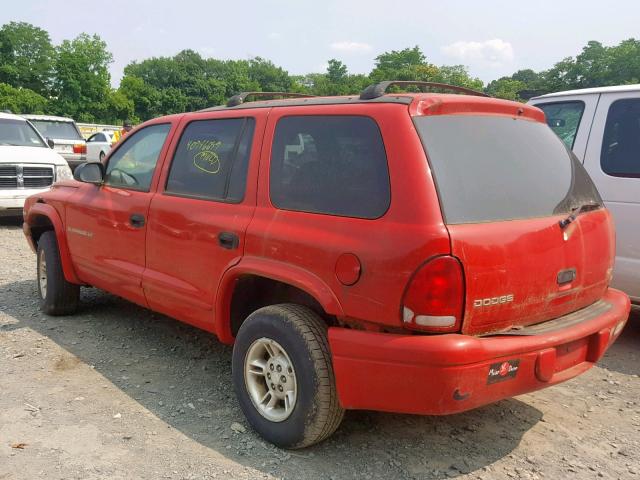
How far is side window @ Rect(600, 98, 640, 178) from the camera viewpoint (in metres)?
4.53

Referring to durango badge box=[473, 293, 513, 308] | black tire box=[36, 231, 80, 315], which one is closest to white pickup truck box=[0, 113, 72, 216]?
black tire box=[36, 231, 80, 315]

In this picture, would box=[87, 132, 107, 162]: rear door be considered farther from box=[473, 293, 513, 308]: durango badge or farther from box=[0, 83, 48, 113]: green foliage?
box=[0, 83, 48, 113]: green foliage

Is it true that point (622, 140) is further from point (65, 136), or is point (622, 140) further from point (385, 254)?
point (65, 136)

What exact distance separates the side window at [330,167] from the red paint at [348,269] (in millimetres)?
206

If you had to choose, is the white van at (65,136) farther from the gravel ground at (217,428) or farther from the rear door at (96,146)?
the gravel ground at (217,428)

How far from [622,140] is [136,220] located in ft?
12.1

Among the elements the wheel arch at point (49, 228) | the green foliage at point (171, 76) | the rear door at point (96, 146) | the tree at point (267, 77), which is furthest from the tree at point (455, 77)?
the wheel arch at point (49, 228)

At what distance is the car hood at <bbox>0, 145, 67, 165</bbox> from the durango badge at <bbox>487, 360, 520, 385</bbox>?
9.02 metres

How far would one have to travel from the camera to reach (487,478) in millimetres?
2795

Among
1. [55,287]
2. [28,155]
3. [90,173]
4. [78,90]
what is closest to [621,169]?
[90,173]

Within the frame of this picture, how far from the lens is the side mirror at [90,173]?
437 cm

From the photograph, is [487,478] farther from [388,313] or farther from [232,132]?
[232,132]

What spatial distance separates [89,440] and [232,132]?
73.5 inches

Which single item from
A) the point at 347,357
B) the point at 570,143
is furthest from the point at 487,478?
the point at 570,143
